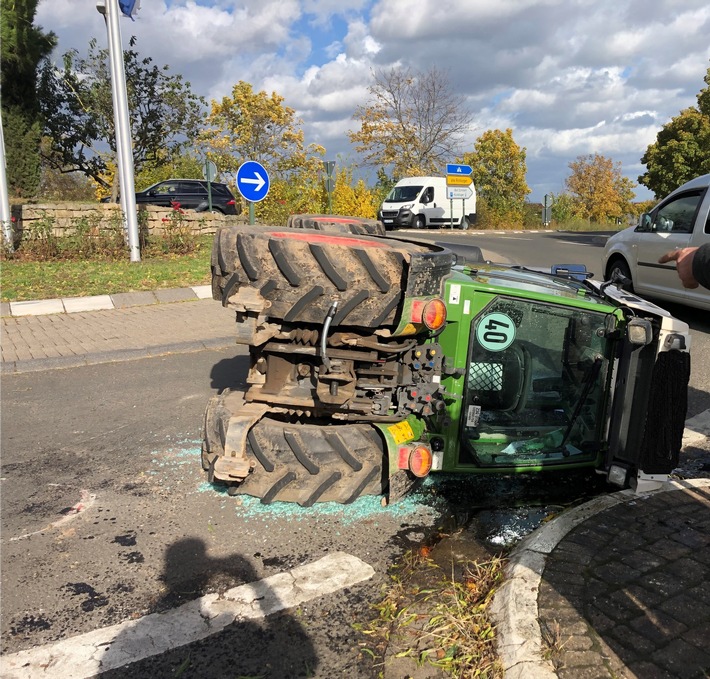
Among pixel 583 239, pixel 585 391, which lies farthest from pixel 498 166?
pixel 585 391

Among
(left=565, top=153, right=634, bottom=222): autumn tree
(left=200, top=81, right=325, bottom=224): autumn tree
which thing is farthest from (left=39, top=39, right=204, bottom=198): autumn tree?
(left=565, top=153, right=634, bottom=222): autumn tree

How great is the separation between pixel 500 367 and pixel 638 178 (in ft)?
87.7

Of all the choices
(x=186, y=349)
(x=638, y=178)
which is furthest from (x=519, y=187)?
(x=186, y=349)

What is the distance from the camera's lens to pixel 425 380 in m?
3.45

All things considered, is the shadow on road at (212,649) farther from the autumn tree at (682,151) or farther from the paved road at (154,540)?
the autumn tree at (682,151)

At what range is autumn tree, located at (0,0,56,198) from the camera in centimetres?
2217

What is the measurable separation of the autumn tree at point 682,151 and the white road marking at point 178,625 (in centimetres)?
2530

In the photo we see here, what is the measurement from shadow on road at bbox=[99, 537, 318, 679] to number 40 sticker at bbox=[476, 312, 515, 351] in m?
1.75

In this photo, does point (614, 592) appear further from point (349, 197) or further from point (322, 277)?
point (349, 197)

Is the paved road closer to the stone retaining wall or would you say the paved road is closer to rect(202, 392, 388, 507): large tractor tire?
rect(202, 392, 388, 507): large tractor tire

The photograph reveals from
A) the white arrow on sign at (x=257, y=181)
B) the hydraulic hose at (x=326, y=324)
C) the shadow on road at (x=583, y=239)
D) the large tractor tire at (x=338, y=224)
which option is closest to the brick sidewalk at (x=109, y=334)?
the white arrow on sign at (x=257, y=181)

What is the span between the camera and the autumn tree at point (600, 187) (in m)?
54.0

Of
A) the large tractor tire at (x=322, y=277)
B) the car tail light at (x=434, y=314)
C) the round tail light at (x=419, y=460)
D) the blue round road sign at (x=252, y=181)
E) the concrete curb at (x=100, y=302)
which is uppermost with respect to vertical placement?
the blue round road sign at (x=252, y=181)

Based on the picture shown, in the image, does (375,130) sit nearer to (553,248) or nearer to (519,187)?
(519,187)
